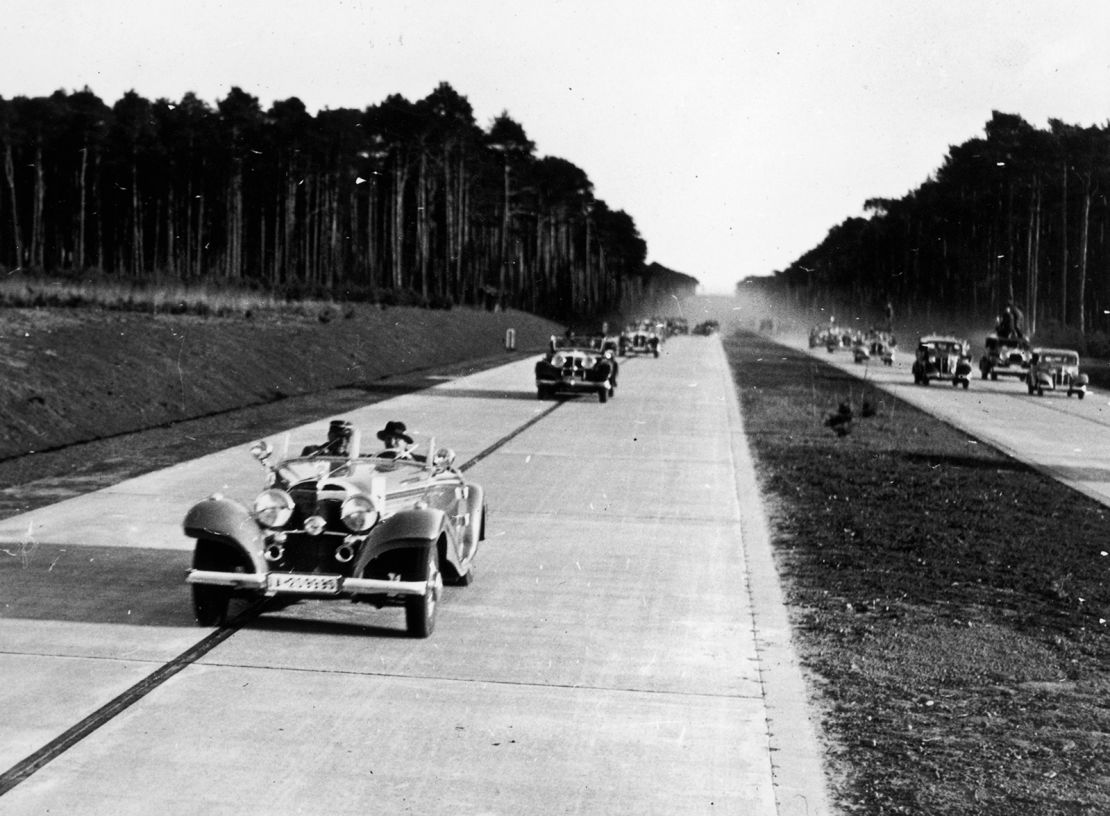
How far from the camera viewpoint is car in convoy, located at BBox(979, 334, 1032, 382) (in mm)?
52906

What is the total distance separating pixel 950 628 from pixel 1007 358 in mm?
44439

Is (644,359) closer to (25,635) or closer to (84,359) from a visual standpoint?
(84,359)

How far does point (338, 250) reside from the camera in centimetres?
12269

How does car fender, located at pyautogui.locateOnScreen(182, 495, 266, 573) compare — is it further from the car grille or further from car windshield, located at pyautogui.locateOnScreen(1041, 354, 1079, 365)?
car windshield, located at pyautogui.locateOnScreen(1041, 354, 1079, 365)

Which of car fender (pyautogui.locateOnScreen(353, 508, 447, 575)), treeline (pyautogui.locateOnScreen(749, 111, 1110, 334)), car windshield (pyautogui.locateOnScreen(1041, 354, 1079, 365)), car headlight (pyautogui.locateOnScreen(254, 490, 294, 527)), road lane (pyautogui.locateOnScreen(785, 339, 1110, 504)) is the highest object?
treeline (pyautogui.locateOnScreen(749, 111, 1110, 334))

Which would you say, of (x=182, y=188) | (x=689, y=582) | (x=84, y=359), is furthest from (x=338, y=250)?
(x=689, y=582)

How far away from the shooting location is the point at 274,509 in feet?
32.8

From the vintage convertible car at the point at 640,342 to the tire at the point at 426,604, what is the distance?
60788mm

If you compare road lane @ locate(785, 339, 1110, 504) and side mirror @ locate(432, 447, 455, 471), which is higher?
side mirror @ locate(432, 447, 455, 471)

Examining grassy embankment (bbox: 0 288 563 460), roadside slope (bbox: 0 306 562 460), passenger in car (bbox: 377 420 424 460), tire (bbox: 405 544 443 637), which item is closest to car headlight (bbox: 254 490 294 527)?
tire (bbox: 405 544 443 637)

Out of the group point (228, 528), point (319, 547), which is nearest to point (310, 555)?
point (319, 547)

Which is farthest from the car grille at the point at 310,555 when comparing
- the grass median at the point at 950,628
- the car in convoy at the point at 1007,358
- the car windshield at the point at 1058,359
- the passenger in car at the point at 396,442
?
the car in convoy at the point at 1007,358

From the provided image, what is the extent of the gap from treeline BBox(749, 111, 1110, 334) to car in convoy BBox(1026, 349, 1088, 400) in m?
38.0

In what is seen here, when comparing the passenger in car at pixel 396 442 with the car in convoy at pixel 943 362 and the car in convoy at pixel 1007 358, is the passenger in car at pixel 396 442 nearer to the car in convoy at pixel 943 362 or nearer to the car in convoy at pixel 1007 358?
the car in convoy at pixel 943 362
